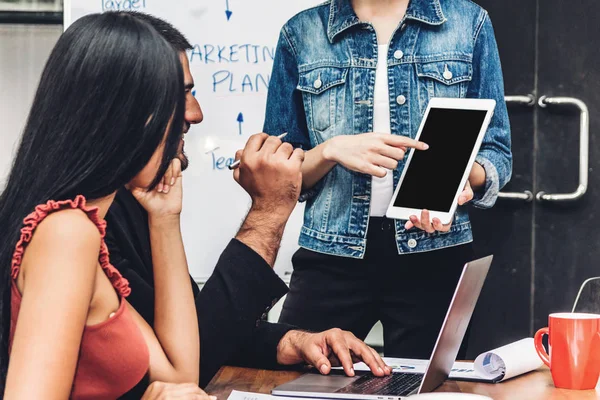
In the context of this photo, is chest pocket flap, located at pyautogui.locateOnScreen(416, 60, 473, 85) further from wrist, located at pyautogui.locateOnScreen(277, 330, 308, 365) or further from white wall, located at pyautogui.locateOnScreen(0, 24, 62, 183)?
white wall, located at pyautogui.locateOnScreen(0, 24, 62, 183)

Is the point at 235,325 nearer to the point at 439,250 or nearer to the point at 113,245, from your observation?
the point at 113,245

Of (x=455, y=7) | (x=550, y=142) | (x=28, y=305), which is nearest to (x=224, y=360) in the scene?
(x=28, y=305)

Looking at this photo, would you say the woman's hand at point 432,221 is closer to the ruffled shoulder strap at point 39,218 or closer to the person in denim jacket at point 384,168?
the person in denim jacket at point 384,168

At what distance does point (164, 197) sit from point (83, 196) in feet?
0.95

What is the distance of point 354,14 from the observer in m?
2.01

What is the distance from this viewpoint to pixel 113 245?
150 centimetres

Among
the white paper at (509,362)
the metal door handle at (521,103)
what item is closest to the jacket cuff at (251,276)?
the white paper at (509,362)

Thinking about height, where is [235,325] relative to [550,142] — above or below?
below

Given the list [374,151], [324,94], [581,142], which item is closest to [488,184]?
[374,151]

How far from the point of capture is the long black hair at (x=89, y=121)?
109cm

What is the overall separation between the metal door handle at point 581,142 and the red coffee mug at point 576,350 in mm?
1555

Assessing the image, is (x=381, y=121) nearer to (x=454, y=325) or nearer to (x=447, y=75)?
(x=447, y=75)

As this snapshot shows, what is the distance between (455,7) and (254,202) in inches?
32.4

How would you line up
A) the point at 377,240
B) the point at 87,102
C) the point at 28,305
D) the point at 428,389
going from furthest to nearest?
the point at 377,240 < the point at 428,389 < the point at 87,102 < the point at 28,305
